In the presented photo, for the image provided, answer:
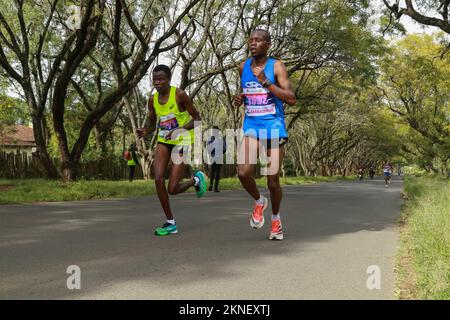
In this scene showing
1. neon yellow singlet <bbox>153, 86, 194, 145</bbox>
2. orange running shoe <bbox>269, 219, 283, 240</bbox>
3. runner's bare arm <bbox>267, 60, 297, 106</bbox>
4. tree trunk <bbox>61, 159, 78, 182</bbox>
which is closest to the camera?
runner's bare arm <bbox>267, 60, 297, 106</bbox>

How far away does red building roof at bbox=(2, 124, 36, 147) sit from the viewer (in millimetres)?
49500

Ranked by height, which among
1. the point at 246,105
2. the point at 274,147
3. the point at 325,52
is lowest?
the point at 274,147

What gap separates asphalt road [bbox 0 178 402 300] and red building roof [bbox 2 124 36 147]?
46363 mm

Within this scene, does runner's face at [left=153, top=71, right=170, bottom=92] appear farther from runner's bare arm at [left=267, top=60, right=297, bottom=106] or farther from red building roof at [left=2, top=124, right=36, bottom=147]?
red building roof at [left=2, top=124, right=36, bottom=147]

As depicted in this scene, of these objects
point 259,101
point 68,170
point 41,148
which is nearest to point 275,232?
point 259,101

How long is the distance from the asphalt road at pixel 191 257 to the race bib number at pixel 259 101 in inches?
57.8

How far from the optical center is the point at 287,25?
20.3 m

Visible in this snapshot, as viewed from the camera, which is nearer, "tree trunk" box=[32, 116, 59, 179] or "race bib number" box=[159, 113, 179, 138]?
"race bib number" box=[159, 113, 179, 138]

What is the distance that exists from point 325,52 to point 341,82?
845 centimetres

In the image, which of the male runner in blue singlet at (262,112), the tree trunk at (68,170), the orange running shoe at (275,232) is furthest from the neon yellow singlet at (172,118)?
the tree trunk at (68,170)

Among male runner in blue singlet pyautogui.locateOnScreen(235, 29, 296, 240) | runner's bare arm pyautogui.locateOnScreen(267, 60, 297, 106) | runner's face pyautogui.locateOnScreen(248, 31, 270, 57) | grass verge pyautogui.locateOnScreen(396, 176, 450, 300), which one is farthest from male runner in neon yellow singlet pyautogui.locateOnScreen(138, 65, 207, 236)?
grass verge pyautogui.locateOnScreen(396, 176, 450, 300)

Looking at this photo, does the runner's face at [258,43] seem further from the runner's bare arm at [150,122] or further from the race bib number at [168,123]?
the runner's bare arm at [150,122]
